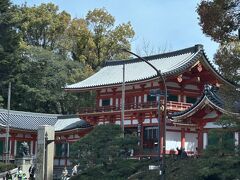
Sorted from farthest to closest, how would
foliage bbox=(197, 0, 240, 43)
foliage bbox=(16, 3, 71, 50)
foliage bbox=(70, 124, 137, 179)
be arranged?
foliage bbox=(16, 3, 71, 50) → foliage bbox=(70, 124, 137, 179) → foliage bbox=(197, 0, 240, 43)

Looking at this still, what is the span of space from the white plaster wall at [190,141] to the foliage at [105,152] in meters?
9.75

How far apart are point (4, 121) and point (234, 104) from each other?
3420 centimetres

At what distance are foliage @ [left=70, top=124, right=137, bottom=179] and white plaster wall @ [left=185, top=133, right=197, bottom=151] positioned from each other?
9755 mm

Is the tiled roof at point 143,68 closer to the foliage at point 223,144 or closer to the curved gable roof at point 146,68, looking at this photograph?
the curved gable roof at point 146,68

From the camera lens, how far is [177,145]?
142ft

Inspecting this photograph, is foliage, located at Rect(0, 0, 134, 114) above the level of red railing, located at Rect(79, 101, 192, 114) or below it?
above

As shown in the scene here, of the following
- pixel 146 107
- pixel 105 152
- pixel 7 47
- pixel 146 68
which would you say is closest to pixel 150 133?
pixel 146 107

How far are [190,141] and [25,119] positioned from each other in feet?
60.3

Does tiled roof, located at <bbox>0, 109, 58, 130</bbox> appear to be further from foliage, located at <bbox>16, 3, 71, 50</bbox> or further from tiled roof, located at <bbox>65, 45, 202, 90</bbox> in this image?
foliage, located at <bbox>16, 3, 71, 50</bbox>

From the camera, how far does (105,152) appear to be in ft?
111

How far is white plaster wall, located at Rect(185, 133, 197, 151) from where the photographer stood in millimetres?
43562

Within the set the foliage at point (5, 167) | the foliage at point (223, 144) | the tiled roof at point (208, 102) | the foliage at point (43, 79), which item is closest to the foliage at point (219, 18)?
the foliage at point (223, 144)

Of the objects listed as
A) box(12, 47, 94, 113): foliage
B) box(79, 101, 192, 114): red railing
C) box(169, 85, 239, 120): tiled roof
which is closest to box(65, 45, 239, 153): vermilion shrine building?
box(79, 101, 192, 114): red railing

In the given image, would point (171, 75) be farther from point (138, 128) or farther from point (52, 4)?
point (52, 4)
